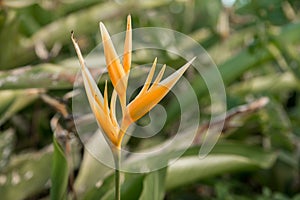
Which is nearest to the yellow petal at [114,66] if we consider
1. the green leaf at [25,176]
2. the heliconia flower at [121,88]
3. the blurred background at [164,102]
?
the heliconia flower at [121,88]

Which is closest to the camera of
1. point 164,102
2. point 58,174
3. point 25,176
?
point 58,174

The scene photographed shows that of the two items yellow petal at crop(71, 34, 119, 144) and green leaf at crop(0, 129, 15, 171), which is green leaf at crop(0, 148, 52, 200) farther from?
yellow petal at crop(71, 34, 119, 144)

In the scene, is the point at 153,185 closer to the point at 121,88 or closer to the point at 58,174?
the point at 58,174

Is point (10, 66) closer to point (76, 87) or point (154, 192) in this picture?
point (76, 87)

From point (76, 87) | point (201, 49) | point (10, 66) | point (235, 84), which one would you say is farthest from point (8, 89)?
point (235, 84)

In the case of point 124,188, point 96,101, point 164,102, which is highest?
point 96,101

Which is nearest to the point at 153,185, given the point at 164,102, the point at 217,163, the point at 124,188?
the point at 124,188

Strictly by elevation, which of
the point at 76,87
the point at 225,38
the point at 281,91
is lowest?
the point at 281,91

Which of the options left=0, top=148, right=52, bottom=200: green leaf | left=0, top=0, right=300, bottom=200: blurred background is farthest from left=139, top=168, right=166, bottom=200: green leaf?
left=0, top=148, right=52, bottom=200: green leaf
